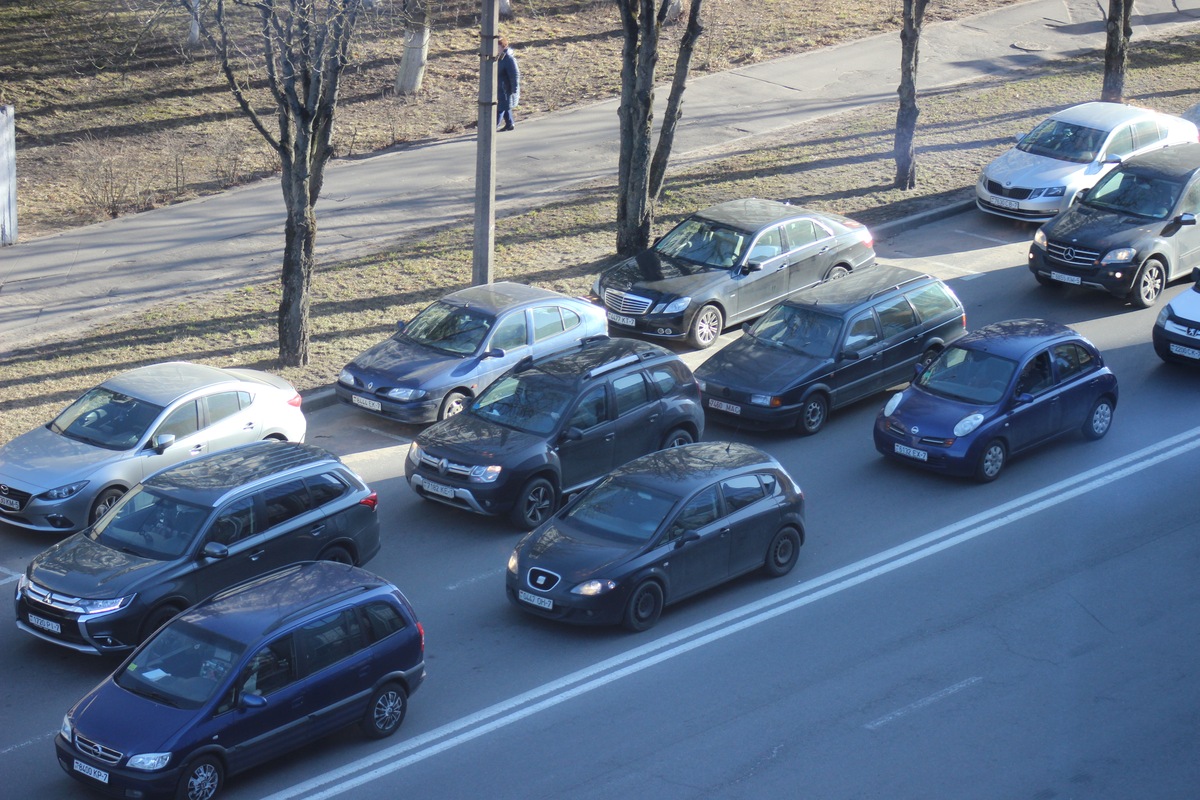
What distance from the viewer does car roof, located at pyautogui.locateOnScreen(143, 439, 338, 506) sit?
Answer: 1329cm

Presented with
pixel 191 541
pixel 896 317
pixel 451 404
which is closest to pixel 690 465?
pixel 451 404

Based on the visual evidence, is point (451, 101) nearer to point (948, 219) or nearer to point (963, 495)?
point (948, 219)

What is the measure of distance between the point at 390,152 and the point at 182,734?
19763mm

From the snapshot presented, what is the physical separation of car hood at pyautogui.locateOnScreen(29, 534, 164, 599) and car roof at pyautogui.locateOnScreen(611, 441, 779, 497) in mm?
4748

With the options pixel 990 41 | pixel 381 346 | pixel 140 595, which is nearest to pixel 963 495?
pixel 381 346

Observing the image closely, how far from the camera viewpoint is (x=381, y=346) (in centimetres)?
1852

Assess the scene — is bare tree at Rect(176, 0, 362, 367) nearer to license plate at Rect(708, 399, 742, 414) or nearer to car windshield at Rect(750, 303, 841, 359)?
license plate at Rect(708, 399, 742, 414)

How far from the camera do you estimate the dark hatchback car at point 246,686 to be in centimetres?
1030

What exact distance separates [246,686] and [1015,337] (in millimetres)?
10616

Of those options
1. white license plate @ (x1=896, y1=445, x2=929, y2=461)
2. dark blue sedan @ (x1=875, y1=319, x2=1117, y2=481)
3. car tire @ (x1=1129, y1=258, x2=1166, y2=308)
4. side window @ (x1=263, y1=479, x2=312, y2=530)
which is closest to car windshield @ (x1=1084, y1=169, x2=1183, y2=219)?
car tire @ (x1=1129, y1=258, x2=1166, y2=308)

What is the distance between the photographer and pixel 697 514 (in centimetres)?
1360

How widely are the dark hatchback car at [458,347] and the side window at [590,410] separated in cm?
239

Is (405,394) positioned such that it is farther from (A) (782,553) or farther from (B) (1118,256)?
(B) (1118,256)

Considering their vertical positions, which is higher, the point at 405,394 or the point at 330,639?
the point at 405,394
